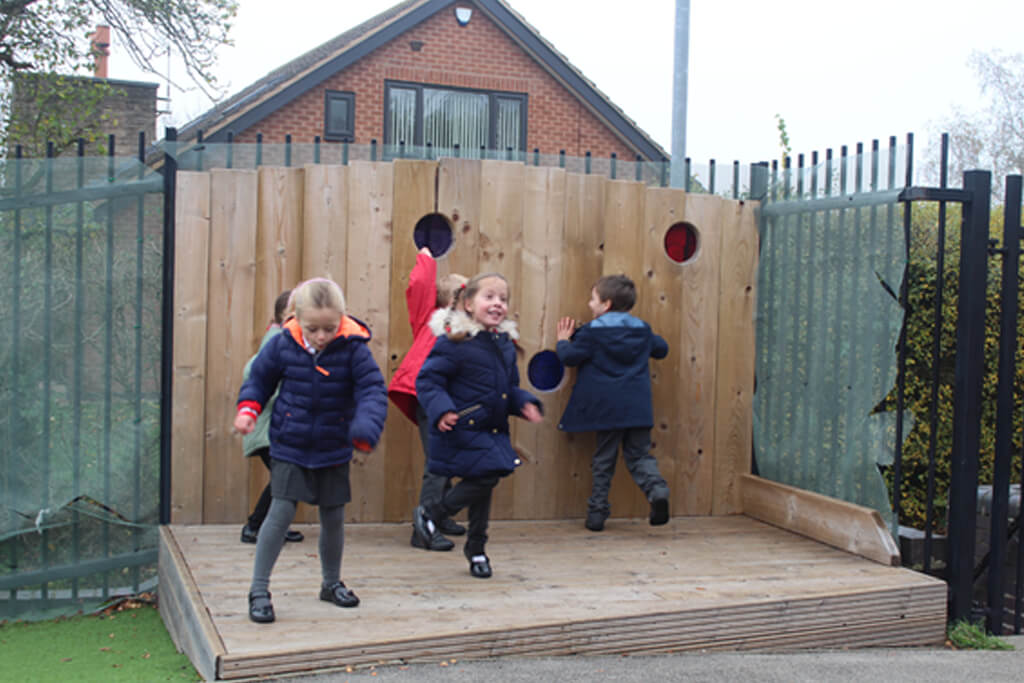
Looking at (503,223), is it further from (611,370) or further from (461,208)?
(611,370)

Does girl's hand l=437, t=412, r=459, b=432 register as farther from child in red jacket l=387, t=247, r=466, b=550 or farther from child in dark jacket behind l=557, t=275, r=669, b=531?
child in dark jacket behind l=557, t=275, r=669, b=531

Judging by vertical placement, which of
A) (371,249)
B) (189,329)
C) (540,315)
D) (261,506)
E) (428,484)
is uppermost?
(371,249)


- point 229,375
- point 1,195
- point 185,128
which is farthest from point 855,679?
point 185,128

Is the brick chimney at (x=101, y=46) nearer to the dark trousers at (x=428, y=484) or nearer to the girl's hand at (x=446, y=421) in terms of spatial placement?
the dark trousers at (x=428, y=484)

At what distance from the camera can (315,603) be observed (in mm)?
4137

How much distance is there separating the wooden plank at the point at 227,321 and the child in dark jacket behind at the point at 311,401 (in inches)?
59.2

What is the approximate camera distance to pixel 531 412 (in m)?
4.71

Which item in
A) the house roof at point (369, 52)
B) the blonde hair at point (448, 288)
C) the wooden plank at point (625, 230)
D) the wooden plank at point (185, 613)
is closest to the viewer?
the wooden plank at point (185, 613)

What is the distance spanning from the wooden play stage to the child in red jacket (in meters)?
0.29

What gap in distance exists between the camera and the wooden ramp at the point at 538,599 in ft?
12.2

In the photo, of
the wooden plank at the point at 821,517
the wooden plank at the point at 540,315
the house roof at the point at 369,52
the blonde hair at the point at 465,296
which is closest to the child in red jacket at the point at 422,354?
the blonde hair at the point at 465,296

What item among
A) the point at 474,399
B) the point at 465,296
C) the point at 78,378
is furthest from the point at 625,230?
the point at 78,378

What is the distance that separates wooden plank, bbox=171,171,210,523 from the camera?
5.38 metres

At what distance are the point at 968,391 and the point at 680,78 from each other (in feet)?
17.4
